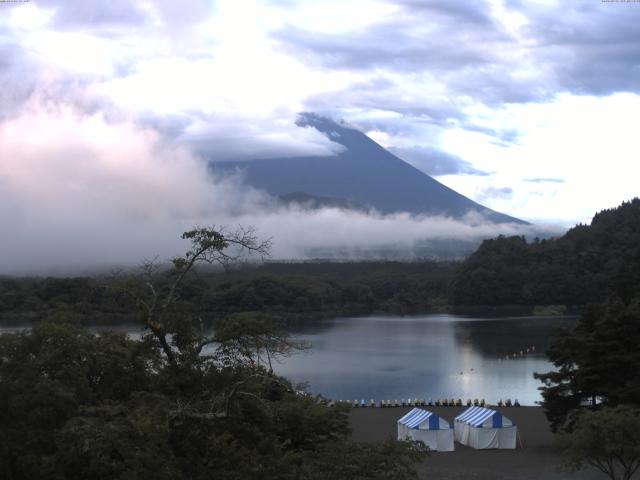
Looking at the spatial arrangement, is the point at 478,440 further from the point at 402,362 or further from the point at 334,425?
the point at 402,362

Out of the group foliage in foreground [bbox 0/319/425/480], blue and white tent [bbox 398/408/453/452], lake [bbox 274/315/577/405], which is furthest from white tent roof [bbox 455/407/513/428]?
foliage in foreground [bbox 0/319/425/480]

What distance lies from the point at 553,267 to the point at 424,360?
3563cm

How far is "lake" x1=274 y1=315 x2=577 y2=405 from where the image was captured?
2519cm

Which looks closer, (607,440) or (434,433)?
(607,440)

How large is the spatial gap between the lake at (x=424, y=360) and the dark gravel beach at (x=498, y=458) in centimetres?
233

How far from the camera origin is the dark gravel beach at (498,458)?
40.3 ft

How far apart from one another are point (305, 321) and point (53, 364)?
1773 inches

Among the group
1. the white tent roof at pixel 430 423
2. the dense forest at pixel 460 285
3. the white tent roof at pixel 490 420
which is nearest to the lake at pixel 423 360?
the white tent roof at pixel 430 423

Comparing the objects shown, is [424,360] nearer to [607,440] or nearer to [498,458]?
[498,458]

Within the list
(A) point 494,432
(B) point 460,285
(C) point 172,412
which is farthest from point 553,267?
(C) point 172,412

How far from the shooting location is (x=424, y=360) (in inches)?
1288

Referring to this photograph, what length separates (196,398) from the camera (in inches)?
258

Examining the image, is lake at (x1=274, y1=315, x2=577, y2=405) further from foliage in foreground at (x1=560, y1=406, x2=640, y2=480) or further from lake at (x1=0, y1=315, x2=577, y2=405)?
foliage in foreground at (x1=560, y1=406, x2=640, y2=480)

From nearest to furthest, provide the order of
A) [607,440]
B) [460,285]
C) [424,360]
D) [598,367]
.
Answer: [607,440] → [598,367] → [424,360] → [460,285]
